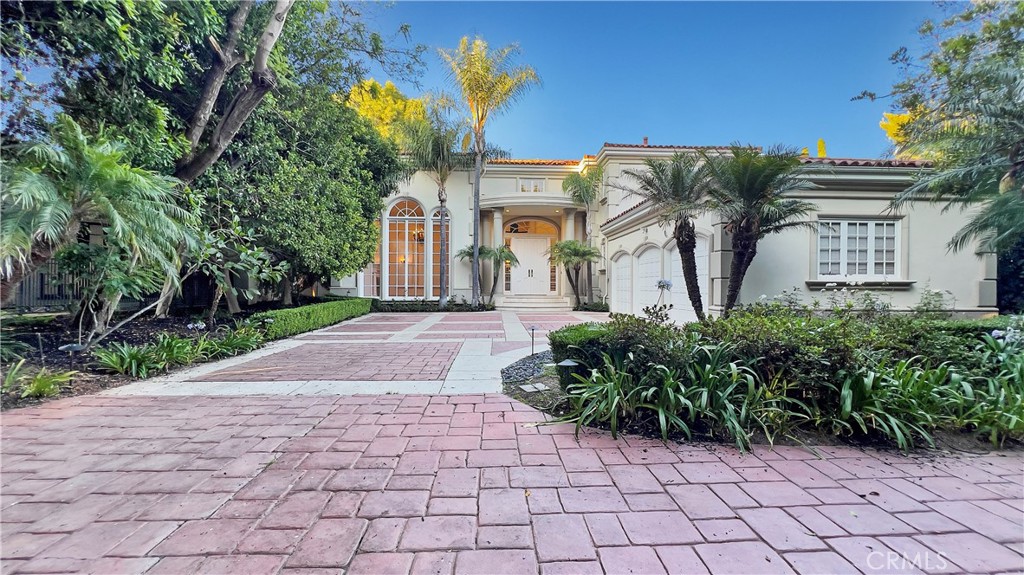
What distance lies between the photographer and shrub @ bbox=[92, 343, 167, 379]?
5.09 meters

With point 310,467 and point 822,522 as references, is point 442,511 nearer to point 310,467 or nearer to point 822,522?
point 310,467

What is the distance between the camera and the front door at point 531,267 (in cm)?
1772

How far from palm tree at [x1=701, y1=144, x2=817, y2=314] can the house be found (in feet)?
3.04

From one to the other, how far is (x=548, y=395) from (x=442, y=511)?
2.20 metres

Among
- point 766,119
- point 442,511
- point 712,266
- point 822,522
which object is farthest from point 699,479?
point 766,119

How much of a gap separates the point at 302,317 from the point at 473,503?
28.2ft

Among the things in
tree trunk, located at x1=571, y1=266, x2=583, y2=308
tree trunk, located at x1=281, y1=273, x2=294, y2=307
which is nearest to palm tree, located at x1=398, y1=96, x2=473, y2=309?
tree trunk, located at x1=571, y1=266, x2=583, y2=308

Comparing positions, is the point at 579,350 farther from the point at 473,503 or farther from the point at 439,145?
the point at 439,145

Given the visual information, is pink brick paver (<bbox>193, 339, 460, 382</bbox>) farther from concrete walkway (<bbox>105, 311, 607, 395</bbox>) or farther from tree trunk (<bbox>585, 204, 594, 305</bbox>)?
tree trunk (<bbox>585, 204, 594, 305</bbox>)

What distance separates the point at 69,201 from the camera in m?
4.46

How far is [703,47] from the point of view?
375 inches

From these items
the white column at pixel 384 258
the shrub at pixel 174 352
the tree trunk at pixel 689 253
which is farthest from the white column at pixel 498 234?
the shrub at pixel 174 352

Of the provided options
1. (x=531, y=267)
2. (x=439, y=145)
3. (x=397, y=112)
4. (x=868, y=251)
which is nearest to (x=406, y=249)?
(x=439, y=145)

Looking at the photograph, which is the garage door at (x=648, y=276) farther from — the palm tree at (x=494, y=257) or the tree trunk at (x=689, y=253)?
the palm tree at (x=494, y=257)
